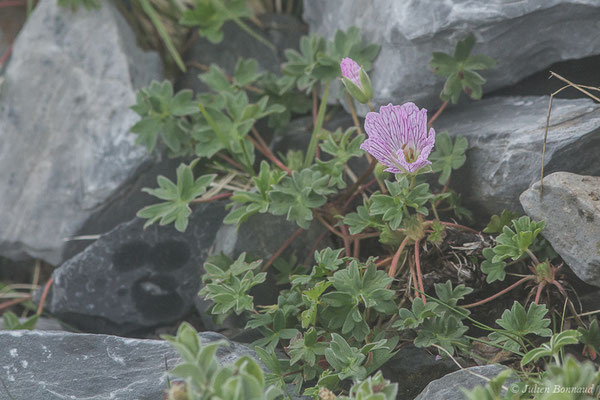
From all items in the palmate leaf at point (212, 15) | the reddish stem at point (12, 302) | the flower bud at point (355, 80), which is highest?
the palmate leaf at point (212, 15)

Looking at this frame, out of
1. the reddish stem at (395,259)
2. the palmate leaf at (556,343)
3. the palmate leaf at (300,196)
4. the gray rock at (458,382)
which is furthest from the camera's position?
the palmate leaf at (300,196)

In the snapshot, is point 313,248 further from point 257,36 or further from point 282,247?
point 257,36

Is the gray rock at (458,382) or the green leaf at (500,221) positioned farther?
the green leaf at (500,221)

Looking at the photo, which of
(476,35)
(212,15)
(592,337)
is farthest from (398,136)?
(212,15)

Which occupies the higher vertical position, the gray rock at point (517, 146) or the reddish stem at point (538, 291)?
the gray rock at point (517, 146)

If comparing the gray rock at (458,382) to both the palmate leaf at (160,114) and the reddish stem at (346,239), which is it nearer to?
the reddish stem at (346,239)

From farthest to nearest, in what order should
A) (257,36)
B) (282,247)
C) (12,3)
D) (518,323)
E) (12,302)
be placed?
(12,3), (257,36), (12,302), (282,247), (518,323)

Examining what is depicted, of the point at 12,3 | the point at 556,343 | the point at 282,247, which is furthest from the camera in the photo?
the point at 12,3

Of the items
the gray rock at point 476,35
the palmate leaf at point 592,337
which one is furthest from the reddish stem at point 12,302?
the palmate leaf at point 592,337
